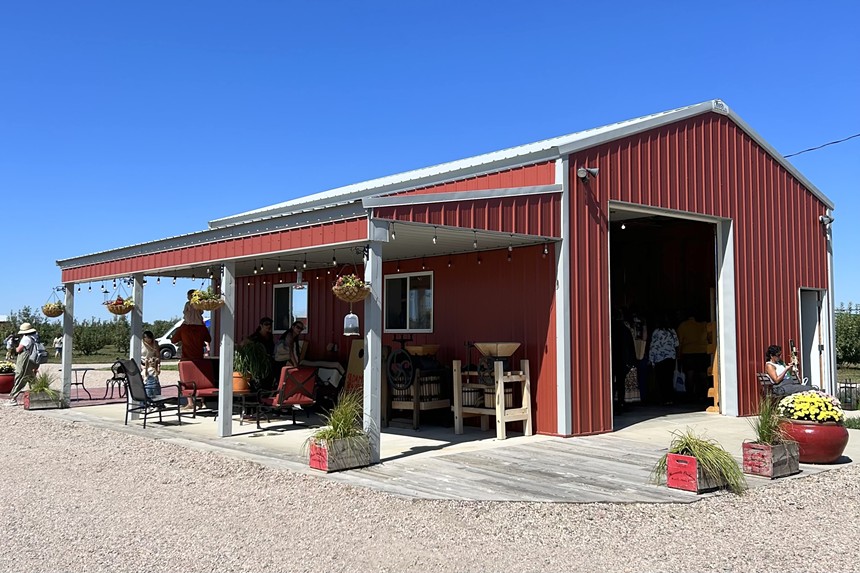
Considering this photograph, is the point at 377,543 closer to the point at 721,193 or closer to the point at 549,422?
the point at 549,422

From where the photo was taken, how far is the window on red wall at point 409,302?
11.0 metres

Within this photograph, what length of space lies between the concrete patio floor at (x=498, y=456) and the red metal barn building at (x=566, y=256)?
678mm

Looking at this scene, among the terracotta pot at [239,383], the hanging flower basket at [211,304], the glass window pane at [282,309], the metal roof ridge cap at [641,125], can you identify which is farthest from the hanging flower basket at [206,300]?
the glass window pane at [282,309]

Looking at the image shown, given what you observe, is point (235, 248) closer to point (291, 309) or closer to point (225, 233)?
point (225, 233)

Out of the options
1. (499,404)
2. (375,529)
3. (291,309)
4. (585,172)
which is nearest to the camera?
(375,529)

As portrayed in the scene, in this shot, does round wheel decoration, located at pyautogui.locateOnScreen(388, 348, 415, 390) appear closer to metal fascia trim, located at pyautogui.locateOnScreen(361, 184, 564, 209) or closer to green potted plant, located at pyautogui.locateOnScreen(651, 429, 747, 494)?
metal fascia trim, located at pyautogui.locateOnScreen(361, 184, 564, 209)

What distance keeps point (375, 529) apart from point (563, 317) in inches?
A: 176

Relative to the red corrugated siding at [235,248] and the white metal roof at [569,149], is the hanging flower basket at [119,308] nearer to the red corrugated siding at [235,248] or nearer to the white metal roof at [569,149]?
the red corrugated siding at [235,248]

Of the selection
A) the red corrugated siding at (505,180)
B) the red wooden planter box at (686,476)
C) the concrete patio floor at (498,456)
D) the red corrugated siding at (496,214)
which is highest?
the red corrugated siding at (505,180)

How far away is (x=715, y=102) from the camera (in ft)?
36.4

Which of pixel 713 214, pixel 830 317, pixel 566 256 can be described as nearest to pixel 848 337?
pixel 830 317

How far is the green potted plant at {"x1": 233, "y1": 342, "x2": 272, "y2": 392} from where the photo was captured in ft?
35.0

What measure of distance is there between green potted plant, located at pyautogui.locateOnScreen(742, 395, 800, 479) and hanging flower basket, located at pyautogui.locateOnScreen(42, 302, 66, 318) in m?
11.2

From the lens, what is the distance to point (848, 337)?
24.7 m
